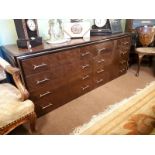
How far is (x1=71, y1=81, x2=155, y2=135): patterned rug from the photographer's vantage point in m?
1.42

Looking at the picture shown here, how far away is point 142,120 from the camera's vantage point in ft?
5.06

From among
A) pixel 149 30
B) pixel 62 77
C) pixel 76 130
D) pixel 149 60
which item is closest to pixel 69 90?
pixel 62 77

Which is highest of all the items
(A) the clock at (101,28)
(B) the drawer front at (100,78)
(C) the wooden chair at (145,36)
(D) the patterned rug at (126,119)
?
(A) the clock at (101,28)

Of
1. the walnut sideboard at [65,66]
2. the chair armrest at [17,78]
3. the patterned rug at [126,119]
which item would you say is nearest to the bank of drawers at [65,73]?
the walnut sideboard at [65,66]

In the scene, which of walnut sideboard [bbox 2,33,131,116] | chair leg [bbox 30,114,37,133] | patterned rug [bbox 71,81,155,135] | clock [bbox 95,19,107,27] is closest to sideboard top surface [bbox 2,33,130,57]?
walnut sideboard [bbox 2,33,131,116]

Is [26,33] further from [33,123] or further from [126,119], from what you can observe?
[126,119]

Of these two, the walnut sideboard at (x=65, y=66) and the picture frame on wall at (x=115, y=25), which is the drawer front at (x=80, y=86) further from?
the picture frame on wall at (x=115, y=25)

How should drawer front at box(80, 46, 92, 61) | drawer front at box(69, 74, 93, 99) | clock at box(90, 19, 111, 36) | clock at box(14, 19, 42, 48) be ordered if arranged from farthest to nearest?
clock at box(90, 19, 111, 36) → drawer front at box(69, 74, 93, 99) → drawer front at box(80, 46, 92, 61) → clock at box(14, 19, 42, 48)

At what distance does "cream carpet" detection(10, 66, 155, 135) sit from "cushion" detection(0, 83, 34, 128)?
42cm

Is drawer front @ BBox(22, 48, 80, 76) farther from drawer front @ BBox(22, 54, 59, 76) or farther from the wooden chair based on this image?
the wooden chair

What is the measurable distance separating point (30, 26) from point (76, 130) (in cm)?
117

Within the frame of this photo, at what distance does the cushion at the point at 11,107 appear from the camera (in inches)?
41.6

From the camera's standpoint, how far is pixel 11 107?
1.10m

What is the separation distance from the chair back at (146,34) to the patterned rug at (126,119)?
1.16 meters
